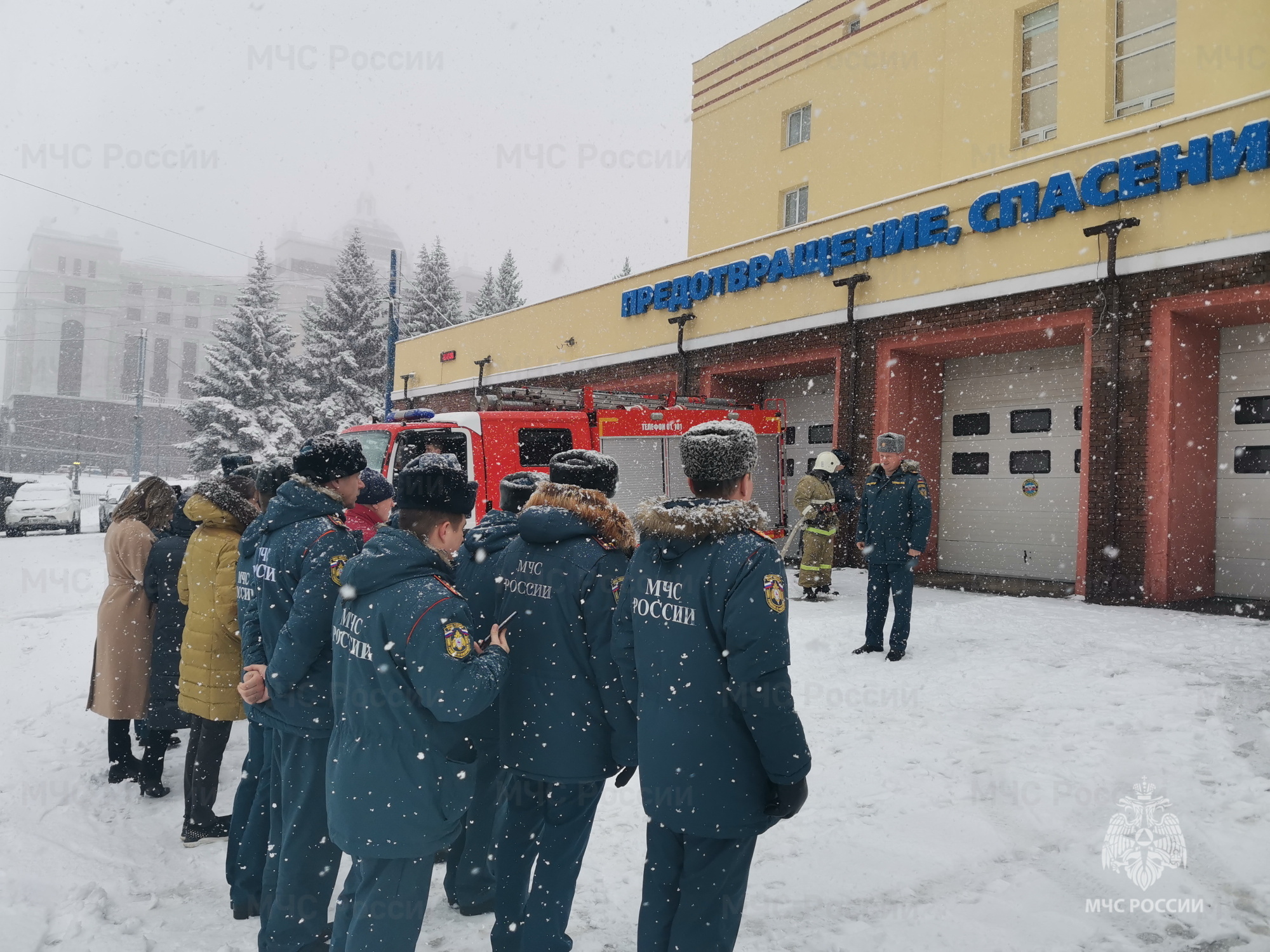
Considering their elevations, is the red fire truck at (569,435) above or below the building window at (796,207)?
below

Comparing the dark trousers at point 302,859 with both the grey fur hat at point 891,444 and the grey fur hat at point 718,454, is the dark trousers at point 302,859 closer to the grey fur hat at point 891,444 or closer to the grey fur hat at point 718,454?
the grey fur hat at point 718,454

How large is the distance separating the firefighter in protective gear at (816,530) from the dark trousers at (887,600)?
2885 millimetres

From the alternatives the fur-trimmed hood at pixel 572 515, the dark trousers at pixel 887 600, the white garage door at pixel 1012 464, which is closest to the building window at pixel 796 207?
the white garage door at pixel 1012 464

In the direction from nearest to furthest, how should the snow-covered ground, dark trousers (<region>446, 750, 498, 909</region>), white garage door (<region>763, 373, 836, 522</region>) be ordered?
the snow-covered ground
dark trousers (<region>446, 750, 498, 909</region>)
white garage door (<region>763, 373, 836, 522</region>)

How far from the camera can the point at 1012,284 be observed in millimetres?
12258

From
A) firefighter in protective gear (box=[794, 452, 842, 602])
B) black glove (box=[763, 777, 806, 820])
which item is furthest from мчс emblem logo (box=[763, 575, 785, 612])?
firefighter in protective gear (box=[794, 452, 842, 602])

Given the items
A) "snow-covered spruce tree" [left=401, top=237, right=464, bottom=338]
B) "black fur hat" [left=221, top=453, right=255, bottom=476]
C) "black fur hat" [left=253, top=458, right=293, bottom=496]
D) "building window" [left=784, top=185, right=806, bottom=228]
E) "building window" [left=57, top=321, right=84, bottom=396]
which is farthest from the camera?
"building window" [left=57, top=321, right=84, bottom=396]

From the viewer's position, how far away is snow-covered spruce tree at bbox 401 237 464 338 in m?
40.8

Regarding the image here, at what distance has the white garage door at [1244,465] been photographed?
11.1 metres

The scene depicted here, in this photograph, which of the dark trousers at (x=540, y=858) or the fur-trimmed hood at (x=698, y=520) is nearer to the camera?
the fur-trimmed hood at (x=698, y=520)

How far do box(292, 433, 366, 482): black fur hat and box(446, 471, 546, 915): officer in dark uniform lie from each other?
1.94 ft

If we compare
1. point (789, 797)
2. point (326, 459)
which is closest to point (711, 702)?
point (789, 797)

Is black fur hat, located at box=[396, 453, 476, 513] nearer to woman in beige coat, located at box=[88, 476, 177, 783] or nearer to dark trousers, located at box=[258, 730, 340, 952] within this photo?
dark trousers, located at box=[258, 730, 340, 952]

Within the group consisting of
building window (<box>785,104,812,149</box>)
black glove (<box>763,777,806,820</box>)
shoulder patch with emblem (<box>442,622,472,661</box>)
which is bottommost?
black glove (<box>763,777,806,820</box>)
